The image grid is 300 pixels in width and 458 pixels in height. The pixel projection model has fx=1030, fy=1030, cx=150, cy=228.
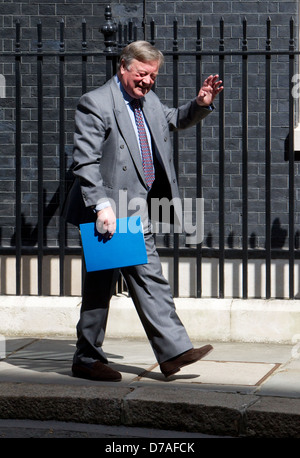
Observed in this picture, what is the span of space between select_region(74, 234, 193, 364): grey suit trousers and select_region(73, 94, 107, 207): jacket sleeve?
45cm

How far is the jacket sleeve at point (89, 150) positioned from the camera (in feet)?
17.9

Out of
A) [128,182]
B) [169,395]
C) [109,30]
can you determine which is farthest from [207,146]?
[169,395]

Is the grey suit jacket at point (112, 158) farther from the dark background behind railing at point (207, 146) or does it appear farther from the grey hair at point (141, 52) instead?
the dark background behind railing at point (207, 146)

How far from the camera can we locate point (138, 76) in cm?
557

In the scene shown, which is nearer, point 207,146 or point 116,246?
point 116,246

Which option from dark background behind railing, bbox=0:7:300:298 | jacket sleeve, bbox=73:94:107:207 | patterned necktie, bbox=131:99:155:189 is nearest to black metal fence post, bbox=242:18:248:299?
dark background behind railing, bbox=0:7:300:298

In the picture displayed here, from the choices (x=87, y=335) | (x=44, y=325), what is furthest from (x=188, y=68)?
(x=87, y=335)

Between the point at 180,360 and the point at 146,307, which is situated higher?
the point at 146,307

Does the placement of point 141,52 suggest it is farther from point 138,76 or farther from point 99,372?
point 99,372

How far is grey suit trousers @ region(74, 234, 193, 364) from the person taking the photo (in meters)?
5.61

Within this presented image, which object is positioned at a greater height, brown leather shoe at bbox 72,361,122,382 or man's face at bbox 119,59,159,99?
man's face at bbox 119,59,159,99

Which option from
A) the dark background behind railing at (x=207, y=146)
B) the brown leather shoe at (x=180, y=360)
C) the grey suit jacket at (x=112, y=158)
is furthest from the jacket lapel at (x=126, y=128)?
the dark background behind railing at (x=207, y=146)

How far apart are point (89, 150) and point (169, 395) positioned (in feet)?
4.43

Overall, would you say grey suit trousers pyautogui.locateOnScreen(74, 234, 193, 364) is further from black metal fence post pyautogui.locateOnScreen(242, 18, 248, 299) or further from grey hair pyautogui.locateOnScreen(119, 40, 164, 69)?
black metal fence post pyautogui.locateOnScreen(242, 18, 248, 299)
